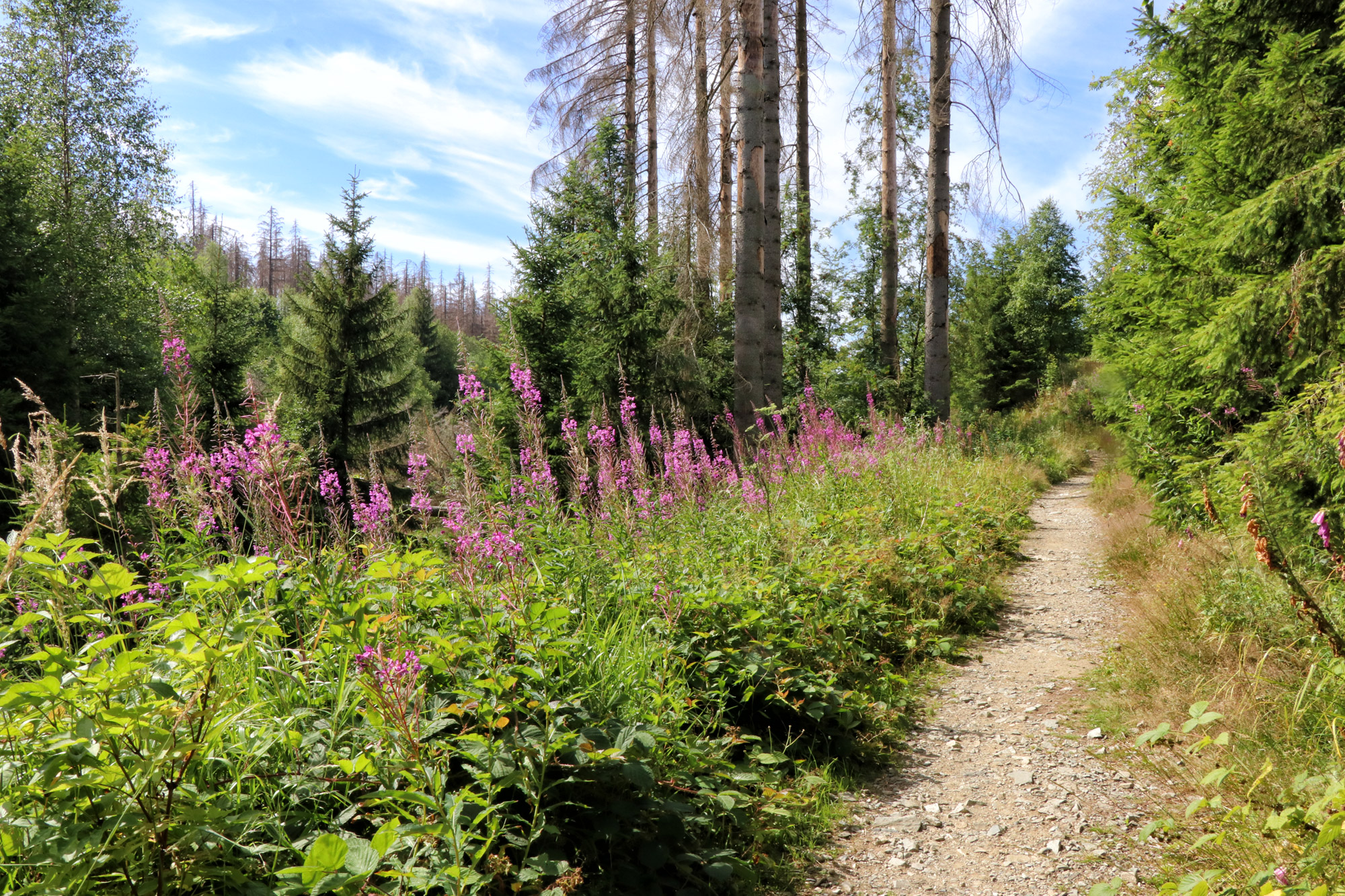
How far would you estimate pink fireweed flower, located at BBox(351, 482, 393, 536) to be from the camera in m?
3.38

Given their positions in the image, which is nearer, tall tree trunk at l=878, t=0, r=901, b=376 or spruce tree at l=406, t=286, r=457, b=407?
tall tree trunk at l=878, t=0, r=901, b=376

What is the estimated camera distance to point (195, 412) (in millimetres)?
3443

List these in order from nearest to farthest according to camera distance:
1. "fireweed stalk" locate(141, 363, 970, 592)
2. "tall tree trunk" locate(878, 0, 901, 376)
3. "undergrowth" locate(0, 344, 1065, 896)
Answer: "undergrowth" locate(0, 344, 1065, 896) < "fireweed stalk" locate(141, 363, 970, 592) < "tall tree trunk" locate(878, 0, 901, 376)

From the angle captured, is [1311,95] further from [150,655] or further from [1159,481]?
[150,655]

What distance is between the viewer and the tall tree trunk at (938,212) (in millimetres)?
11102

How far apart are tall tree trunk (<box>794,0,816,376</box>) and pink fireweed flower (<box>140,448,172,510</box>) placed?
1285cm

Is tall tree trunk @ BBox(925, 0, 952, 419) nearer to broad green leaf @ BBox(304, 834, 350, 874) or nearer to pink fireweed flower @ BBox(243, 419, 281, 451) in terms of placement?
pink fireweed flower @ BBox(243, 419, 281, 451)

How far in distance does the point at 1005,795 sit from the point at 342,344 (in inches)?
644

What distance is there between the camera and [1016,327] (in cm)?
2627

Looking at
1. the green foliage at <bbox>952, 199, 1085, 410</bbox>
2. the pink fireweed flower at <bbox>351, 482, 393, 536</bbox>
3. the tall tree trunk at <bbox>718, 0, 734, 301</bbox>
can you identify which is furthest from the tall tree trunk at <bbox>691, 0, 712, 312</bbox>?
the green foliage at <bbox>952, 199, 1085, 410</bbox>

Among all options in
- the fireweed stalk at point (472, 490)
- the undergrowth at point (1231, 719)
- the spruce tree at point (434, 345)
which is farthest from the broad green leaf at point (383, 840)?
the spruce tree at point (434, 345)

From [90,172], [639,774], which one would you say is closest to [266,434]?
[639,774]

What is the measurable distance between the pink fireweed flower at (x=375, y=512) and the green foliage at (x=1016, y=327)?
84.2ft

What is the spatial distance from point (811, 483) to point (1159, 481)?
114 inches
